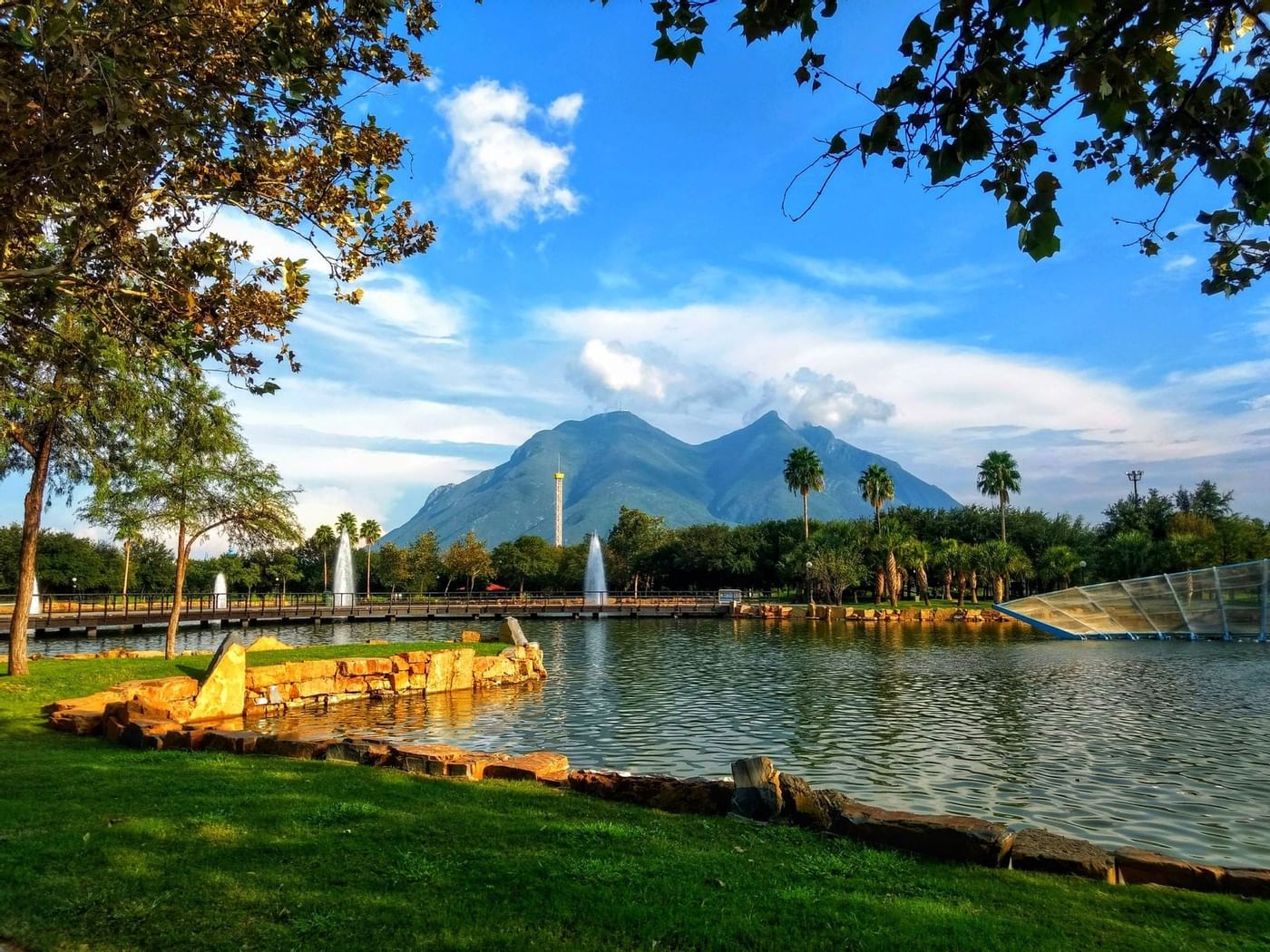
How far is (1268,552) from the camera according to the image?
55.3 meters

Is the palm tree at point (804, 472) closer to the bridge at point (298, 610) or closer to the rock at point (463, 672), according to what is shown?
the bridge at point (298, 610)

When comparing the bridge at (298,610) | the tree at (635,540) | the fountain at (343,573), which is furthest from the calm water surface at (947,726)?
the tree at (635,540)

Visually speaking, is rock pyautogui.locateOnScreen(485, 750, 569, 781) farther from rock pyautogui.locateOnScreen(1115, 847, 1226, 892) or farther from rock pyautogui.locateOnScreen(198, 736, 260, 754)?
rock pyautogui.locateOnScreen(1115, 847, 1226, 892)

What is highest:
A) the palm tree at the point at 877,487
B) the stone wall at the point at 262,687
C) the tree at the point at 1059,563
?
the palm tree at the point at 877,487

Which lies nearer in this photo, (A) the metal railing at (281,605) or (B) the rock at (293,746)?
(B) the rock at (293,746)

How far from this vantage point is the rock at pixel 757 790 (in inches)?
309

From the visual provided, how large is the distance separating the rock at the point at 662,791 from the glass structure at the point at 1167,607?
43.2 m

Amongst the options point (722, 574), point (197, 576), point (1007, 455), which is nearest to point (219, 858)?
point (1007, 455)

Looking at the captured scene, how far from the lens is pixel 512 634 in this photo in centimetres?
2750

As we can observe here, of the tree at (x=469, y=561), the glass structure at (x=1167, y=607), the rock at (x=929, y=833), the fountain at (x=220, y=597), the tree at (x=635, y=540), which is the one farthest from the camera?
the tree at (x=635, y=540)

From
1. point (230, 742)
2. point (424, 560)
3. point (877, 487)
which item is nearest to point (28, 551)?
point (230, 742)

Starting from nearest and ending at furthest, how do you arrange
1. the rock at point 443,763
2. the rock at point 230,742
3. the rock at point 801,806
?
the rock at point 801,806 → the rock at point 443,763 → the rock at point 230,742

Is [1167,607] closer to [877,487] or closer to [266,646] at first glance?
[877,487]

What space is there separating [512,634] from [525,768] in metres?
18.2
